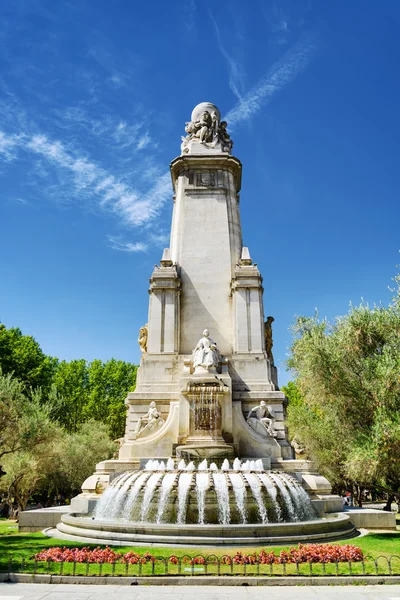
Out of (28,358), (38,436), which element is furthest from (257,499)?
(28,358)

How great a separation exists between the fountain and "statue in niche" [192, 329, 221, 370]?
52mm

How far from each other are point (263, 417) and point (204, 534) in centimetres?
837

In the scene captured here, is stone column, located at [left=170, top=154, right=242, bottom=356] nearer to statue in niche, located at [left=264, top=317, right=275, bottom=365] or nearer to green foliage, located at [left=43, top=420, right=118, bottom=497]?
statue in niche, located at [left=264, top=317, right=275, bottom=365]

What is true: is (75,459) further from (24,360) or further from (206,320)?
(206,320)

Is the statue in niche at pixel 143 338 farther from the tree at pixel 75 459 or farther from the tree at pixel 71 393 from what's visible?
the tree at pixel 71 393

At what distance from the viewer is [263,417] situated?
19766 millimetres

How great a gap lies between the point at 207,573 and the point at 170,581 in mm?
674

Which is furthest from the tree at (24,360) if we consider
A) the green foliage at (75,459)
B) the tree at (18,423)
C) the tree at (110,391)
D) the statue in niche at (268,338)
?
the statue in niche at (268,338)

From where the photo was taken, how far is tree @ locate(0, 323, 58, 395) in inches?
1636

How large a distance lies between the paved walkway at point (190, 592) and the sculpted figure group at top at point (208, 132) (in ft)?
73.2

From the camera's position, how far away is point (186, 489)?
13266 millimetres

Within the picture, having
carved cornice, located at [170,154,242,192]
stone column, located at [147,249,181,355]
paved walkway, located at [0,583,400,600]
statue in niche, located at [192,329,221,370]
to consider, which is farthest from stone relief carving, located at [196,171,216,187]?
paved walkway, located at [0,583,400,600]

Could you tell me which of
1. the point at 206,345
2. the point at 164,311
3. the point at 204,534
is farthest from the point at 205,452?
the point at 164,311

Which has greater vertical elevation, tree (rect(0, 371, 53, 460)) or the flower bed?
tree (rect(0, 371, 53, 460))
